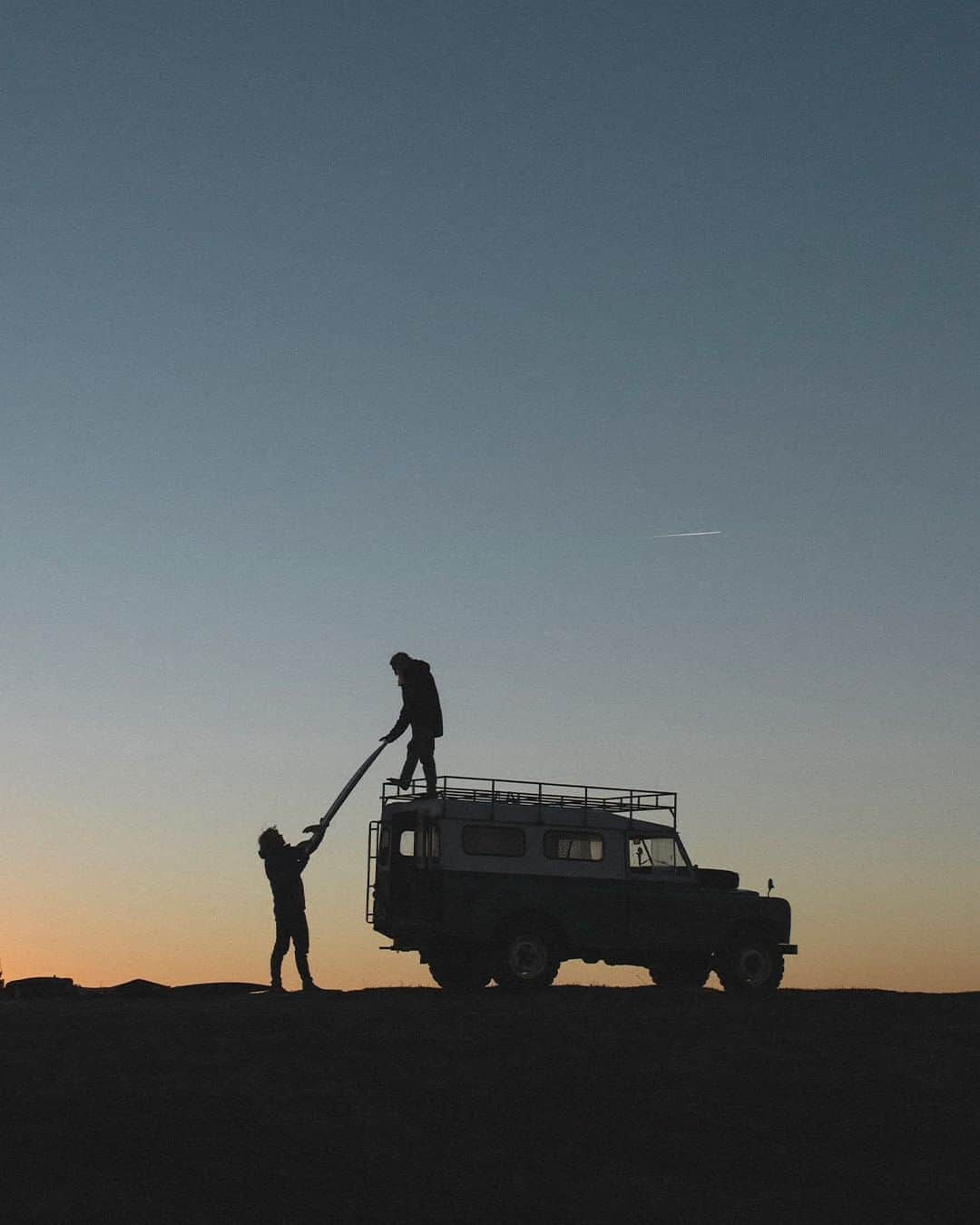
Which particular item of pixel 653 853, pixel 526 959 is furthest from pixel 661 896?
pixel 526 959

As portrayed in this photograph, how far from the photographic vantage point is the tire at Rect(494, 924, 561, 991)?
2445 cm

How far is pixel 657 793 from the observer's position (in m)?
26.2

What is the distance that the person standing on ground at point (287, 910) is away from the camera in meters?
25.4

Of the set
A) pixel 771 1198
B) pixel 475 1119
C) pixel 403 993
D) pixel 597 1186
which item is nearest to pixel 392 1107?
pixel 475 1119

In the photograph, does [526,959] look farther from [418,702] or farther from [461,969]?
[418,702]

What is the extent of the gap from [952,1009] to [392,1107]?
1178 centimetres

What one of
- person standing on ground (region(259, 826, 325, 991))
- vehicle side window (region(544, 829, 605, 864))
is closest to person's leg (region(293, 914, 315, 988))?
person standing on ground (region(259, 826, 325, 991))

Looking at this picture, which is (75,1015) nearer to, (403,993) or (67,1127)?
(403,993)

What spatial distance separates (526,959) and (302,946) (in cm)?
359

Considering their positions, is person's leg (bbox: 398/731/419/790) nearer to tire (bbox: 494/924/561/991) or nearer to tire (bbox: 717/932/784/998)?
tire (bbox: 494/924/561/991)

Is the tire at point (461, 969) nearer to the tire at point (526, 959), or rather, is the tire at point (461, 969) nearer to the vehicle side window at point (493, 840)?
the tire at point (526, 959)

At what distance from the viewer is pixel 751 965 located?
1033 inches

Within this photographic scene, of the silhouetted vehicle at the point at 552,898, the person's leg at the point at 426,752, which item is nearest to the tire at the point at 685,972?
the silhouetted vehicle at the point at 552,898

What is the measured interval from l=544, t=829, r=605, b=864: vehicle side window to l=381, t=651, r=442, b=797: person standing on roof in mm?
2306
